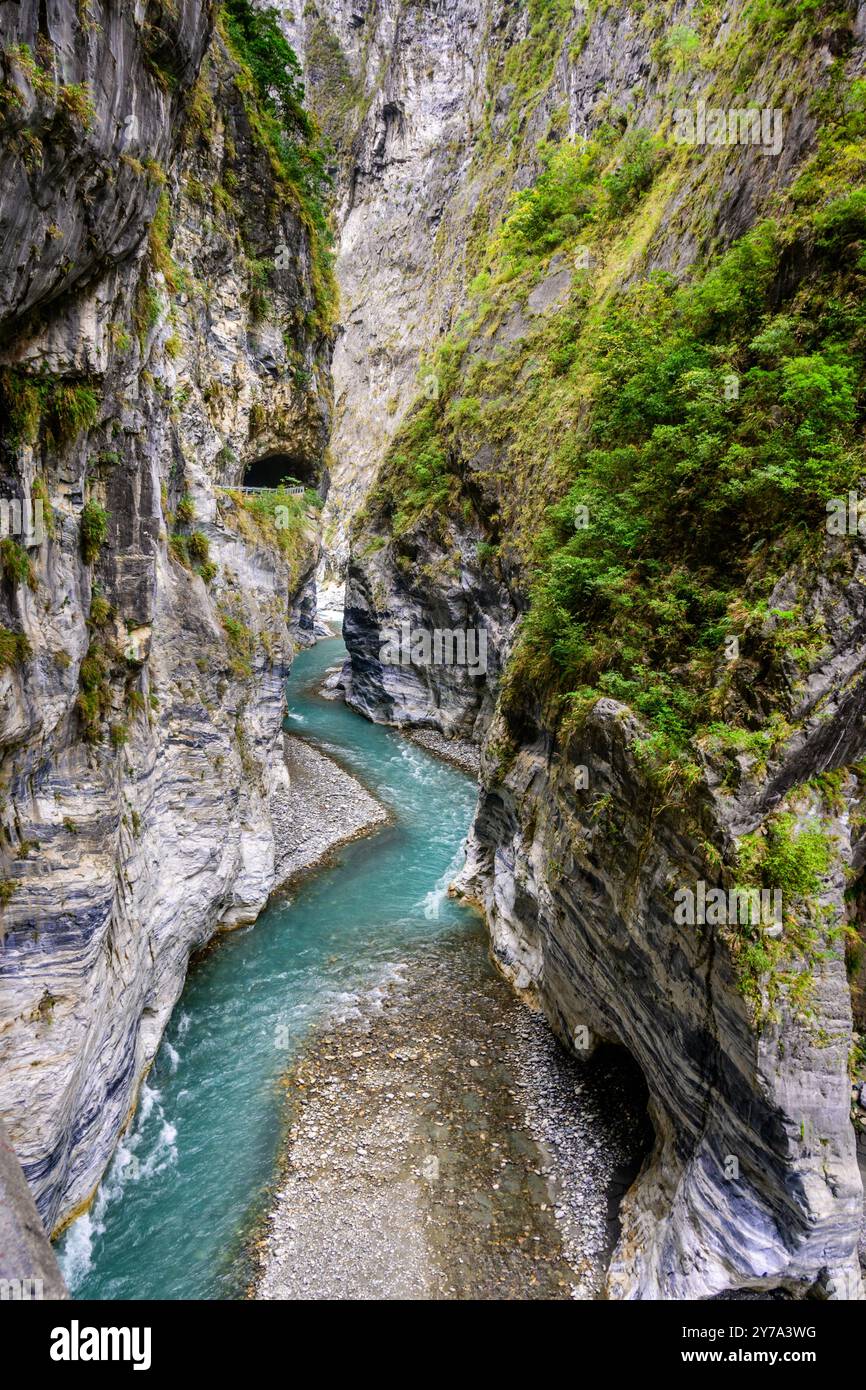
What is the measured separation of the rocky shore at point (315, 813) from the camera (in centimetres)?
1888

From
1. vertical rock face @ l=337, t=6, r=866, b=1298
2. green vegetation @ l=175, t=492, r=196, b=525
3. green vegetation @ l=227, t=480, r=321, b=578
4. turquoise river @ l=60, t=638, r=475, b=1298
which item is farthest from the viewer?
green vegetation @ l=227, t=480, r=321, b=578

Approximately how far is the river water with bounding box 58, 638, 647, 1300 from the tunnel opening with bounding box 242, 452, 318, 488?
15.8 meters

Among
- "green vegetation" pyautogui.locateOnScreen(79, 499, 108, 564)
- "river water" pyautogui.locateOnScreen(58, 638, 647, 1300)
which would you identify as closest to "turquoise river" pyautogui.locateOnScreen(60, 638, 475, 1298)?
"river water" pyautogui.locateOnScreen(58, 638, 647, 1300)

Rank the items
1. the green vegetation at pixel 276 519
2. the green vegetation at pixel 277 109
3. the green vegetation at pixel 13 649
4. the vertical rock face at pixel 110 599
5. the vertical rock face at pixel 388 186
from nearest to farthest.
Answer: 1. the vertical rock face at pixel 110 599
2. the green vegetation at pixel 13 649
3. the green vegetation at pixel 276 519
4. the green vegetation at pixel 277 109
5. the vertical rock face at pixel 388 186

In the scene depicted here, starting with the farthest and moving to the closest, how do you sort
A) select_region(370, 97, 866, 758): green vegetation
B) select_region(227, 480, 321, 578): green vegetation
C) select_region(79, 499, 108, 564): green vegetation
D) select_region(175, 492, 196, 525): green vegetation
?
1. select_region(227, 480, 321, 578): green vegetation
2. select_region(175, 492, 196, 525): green vegetation
3. select_region(79, 499, 108, 564): green vegetation
4. select_region(370, 97, 866, 758): green vegetation

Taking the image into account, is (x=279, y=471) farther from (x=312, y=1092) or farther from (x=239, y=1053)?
(x=312, y=1092)

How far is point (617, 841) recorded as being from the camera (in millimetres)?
8961

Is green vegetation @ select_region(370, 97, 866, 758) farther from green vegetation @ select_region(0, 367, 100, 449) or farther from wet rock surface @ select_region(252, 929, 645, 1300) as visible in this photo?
green vegetation @ select_region(0, 367, 100, 449)

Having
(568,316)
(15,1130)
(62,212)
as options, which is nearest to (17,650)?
(62,212)

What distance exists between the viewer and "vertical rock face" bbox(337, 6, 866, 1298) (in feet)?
21.6

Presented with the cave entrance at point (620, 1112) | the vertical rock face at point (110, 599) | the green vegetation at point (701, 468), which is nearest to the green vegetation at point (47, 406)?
the vertical rock face at point (110, 599)

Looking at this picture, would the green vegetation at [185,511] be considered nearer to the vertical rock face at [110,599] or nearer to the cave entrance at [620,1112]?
the vertical rock face at [110,599]

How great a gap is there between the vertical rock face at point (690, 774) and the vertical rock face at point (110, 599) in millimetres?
6692

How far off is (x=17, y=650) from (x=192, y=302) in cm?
1358
